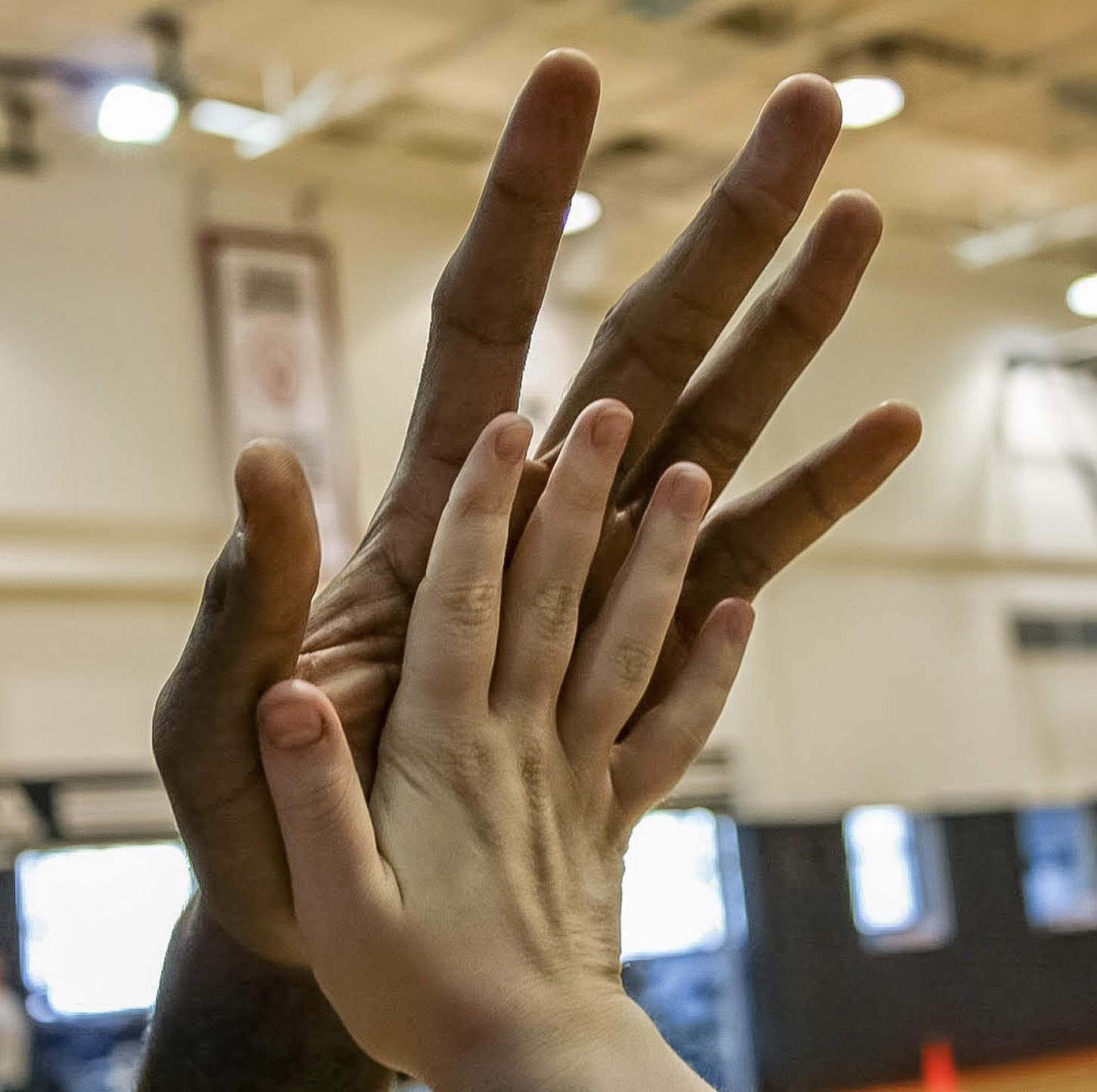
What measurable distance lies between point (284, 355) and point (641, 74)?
271 centimetres

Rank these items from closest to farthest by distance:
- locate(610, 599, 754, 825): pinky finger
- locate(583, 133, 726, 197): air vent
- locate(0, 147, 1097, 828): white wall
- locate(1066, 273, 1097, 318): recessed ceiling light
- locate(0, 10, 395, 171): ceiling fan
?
locate(610, 599, 754, 825): pinky finger < locate(0, 10, 395, 171): ceiling fan < locate(0, 147, 1097, 828): white wall < locate(583, 133, 726, 197): air vent < locate(1066, 273, 1097, 318): recessed ceiling light

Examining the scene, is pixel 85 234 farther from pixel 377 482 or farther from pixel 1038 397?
pixel 1038 397

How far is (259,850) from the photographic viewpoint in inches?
36.3

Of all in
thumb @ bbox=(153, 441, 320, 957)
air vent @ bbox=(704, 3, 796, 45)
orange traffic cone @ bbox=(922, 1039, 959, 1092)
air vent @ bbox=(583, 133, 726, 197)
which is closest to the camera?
thumb @ bbox=(153, 441, 320, 957)

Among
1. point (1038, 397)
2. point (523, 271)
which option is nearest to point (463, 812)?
point (523, 271)

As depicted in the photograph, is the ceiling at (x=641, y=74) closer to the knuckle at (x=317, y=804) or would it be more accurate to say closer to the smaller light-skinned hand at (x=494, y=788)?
the smaller light-skinned hand at (x=494, y=788)

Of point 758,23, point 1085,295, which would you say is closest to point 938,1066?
point 1085,295

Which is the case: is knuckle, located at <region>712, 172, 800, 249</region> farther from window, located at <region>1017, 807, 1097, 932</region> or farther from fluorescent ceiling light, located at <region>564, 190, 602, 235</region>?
window, located at <region>1017, 807, 1097, 932</region>

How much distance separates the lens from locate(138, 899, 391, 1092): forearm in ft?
3.43

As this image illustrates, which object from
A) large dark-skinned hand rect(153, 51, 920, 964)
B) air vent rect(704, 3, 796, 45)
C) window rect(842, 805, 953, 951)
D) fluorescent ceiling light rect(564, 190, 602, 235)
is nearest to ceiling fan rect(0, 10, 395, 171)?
fluorescent ceiling light rect(564, 190, 602, 235)

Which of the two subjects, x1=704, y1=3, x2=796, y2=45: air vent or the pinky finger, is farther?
x1=704, y1=3, x2=796, y2=45: air vent

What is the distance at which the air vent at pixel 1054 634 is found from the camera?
14.3m

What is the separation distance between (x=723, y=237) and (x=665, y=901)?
32.2 ft

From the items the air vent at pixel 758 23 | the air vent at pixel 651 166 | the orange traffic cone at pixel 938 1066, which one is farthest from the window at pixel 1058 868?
the air vent at pixel 758 23
